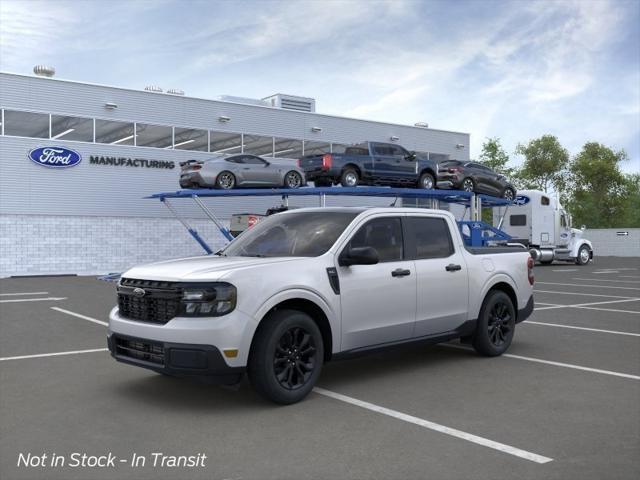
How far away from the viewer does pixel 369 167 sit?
890 inches

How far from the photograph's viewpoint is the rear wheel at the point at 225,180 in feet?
78.4

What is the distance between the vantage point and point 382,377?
22.8 feet

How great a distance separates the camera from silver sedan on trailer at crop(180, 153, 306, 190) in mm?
23734

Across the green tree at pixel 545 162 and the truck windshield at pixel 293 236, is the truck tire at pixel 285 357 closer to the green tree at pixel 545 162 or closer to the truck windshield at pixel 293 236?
the truck windshield at pixel 293 236

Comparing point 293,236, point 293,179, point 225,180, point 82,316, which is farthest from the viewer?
point 293,179

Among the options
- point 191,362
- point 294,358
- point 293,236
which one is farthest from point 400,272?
point 191,362

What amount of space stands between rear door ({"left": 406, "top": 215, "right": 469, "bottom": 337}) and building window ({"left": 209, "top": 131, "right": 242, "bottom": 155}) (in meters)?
25.0

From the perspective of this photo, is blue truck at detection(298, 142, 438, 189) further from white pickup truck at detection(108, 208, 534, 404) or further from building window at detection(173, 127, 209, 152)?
white pickup truck at detection(108, 208, 534, 404)

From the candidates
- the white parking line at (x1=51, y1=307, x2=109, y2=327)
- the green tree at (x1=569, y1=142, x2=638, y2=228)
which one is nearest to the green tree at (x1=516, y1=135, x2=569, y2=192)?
the green tree at (x1=569, y1=142, x2=638, y2=228)

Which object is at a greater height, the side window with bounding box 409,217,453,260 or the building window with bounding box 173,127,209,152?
the building window with bounding box 173,127,209,152

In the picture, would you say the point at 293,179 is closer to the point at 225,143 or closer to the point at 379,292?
the point at 225,143

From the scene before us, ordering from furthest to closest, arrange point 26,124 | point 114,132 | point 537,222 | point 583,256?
1. point 583,256
2. point 537,222
3. point 114,132
4. point 26,124

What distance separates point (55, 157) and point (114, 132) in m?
2.81

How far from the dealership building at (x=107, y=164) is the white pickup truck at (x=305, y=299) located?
70.9 feet
